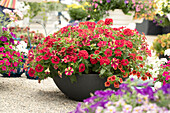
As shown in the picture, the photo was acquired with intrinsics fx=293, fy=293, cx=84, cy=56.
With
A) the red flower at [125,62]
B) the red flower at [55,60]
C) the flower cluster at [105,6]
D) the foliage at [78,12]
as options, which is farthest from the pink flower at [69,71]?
the foliage at [78,12]

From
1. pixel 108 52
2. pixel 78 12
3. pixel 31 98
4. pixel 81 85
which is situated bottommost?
pixel 31 98

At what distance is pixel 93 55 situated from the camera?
2.74m

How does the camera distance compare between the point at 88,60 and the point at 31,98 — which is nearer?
the point at 88,60

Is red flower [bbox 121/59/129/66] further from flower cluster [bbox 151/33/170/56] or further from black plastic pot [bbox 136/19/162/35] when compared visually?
black plastic pot [bbox 136/19/162/35]

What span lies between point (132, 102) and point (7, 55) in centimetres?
226

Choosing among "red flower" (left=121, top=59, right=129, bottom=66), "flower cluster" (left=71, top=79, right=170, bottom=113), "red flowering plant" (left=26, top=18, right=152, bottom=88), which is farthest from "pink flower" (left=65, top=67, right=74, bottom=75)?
"flower cluster" (left=71, top=79, right=170, bottom=113)

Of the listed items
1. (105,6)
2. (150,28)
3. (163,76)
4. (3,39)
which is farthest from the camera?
(150,28)

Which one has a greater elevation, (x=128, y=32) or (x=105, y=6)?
(x=105, y=6)

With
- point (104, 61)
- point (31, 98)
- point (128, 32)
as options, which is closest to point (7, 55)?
point (31, 98)

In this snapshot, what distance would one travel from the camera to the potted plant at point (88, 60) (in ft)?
8.91

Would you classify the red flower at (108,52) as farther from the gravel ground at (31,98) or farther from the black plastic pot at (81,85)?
the gravel ground at (31,98)

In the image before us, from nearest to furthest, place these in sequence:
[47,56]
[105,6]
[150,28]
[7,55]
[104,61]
Answer: [104,61] < [47,56] < [7,55] < [105,6] < [150,28]

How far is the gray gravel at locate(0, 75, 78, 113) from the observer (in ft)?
8.75

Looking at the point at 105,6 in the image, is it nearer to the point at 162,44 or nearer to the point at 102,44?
the point at 162,44
